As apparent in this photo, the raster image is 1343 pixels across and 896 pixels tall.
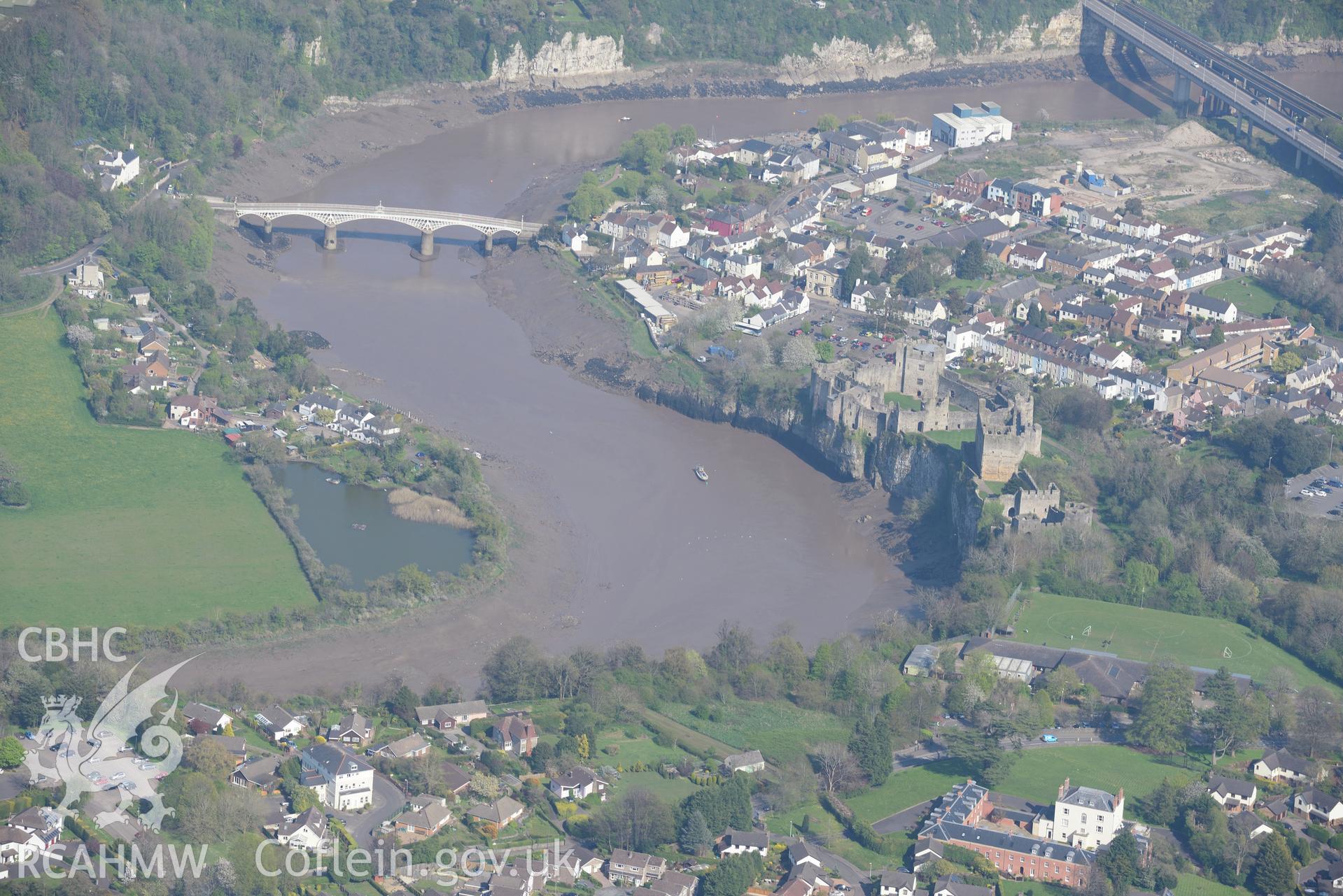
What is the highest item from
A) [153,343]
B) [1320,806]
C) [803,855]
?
[153,343]

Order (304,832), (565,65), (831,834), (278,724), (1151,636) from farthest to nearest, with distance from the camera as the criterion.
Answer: (565,65) → (1151,636) → (278,724) → (831,834) → (304,832)

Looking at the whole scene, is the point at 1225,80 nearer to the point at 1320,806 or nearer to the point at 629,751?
the point at 1320,806

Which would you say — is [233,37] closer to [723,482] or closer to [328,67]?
[328,67]

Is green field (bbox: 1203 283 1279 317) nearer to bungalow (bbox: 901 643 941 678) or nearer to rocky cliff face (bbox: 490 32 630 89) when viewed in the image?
bungalow (bbox: 901 643 941 678)

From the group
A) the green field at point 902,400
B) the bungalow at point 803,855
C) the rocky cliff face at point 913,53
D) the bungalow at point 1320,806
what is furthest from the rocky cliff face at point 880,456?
the rocky cliff face at point 913,53

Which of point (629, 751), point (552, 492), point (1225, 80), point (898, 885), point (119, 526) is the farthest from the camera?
point (1225, 80)

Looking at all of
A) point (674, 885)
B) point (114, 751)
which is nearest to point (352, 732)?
point (114, 751)

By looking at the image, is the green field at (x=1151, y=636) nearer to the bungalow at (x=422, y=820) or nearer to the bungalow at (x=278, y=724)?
the bungalow at (x=422, y=820)
